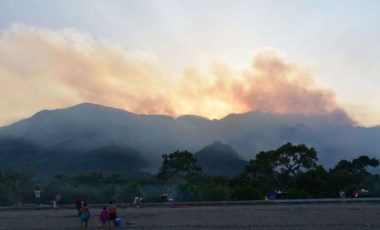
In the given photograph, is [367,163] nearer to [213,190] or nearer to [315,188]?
[315,188]

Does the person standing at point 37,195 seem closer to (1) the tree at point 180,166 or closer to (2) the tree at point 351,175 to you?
(1) the tree at point 180,166

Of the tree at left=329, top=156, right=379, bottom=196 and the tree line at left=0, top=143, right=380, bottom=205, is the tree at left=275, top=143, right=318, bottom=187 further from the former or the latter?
the tree at left=329, top=156, right=379, bottom=196

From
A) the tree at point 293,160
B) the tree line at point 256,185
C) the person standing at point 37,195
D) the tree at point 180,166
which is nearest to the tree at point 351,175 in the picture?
the tree line at point 256,185

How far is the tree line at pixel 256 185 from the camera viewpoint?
47.4 meters

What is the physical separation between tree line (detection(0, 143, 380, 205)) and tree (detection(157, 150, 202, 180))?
11.4 ft

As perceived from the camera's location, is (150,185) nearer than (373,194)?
No

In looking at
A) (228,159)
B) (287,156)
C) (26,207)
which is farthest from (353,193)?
(228,159)

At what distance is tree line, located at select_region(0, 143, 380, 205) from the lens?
47438mm

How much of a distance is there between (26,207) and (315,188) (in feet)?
91.2

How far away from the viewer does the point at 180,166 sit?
223 ft

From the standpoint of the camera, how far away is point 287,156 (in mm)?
57656

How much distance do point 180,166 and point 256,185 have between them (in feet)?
53.5

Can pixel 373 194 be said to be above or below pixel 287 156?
below

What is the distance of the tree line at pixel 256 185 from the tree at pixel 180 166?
3.46 meters
